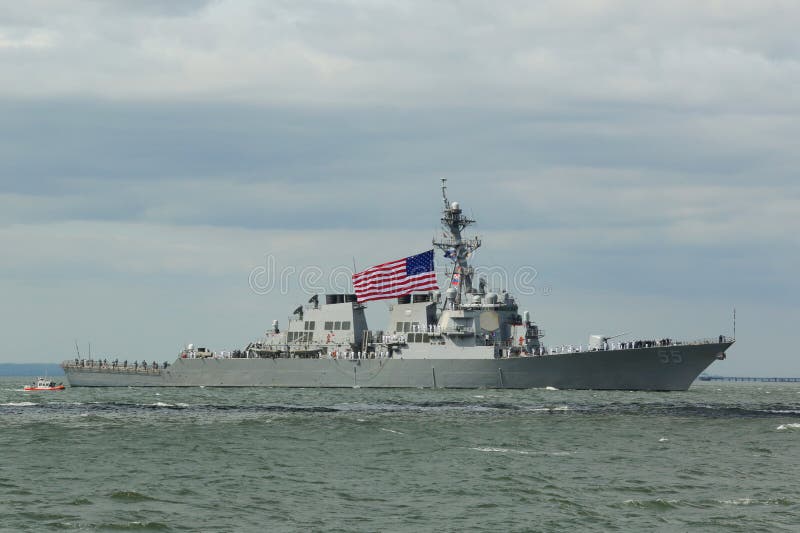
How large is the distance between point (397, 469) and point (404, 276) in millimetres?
41351

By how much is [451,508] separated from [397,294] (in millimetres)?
47875

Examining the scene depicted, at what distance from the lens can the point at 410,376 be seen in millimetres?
74625

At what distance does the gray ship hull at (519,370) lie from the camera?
235 feet

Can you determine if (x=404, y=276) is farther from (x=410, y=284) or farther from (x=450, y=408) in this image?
(x=450, y=408)

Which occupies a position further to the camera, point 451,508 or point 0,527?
point 451,508

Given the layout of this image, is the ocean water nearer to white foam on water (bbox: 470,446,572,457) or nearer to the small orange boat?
white foam on water (bbox: 470,446,572,457)

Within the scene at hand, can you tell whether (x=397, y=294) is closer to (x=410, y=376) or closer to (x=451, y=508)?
(x=410, y=376)

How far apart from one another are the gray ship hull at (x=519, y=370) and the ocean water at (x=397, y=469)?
17.0 meters

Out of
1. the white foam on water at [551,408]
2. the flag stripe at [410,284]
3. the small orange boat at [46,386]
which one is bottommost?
the white foam on water at [551,408]

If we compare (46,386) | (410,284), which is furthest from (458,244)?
(46,386)

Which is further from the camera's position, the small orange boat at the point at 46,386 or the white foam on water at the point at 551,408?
the small orange boat at the point at 46,386

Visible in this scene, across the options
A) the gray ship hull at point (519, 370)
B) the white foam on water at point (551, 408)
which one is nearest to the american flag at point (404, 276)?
the gray ship hull at point (519, 370)

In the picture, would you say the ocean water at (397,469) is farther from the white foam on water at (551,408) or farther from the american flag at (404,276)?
the american flag at (404,276)

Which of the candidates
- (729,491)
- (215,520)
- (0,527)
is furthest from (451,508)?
(0,527)
